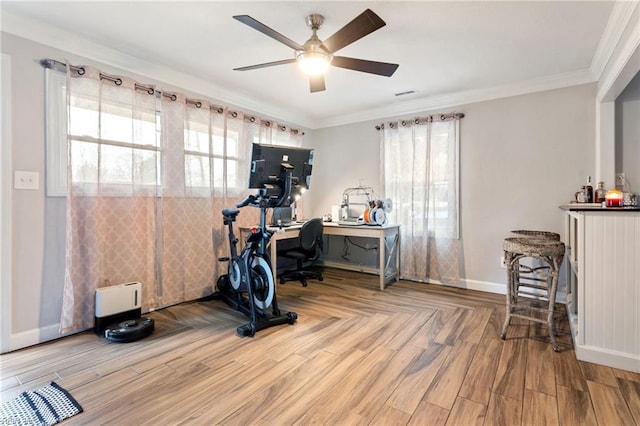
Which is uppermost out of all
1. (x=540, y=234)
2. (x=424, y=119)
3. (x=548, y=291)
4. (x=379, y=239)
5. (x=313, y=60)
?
(x=424, y=119)

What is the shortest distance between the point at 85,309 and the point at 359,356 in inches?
89.9

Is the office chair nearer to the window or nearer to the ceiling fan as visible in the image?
the window

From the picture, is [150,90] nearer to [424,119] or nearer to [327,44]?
[327,44]

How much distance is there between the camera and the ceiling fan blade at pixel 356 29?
1740 mm

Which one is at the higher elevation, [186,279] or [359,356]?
[186,279]

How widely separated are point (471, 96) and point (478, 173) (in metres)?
0.93

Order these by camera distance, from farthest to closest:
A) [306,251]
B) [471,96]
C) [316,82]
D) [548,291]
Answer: [306,251] < [471,96] < [316,82] < [548,291]

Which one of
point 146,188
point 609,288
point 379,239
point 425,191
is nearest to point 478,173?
point 425,191

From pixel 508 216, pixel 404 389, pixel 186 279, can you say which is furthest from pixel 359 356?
pixel 508 216

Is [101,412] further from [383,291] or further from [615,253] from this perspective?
[615,253]

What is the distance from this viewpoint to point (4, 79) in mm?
2172

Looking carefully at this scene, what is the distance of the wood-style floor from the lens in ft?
5.10

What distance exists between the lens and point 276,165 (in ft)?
8.44

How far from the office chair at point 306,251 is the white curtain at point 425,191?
1.14 meters
